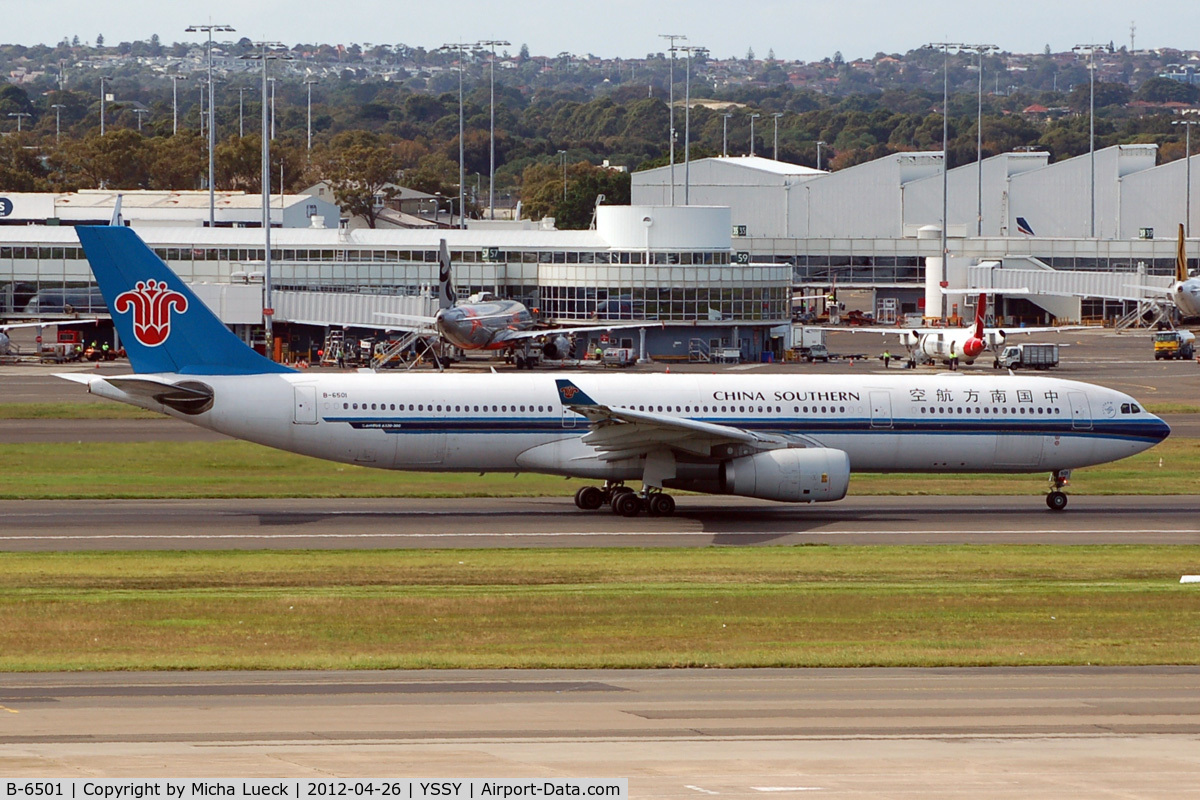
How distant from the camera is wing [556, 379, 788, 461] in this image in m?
37.6

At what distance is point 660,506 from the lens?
130 ft

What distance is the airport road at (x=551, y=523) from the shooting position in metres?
35.4

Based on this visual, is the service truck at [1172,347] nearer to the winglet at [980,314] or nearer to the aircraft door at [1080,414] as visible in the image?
the winglet at [980,314]

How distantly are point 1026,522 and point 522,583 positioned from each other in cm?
1504

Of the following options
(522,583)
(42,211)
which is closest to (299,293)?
(42,211)

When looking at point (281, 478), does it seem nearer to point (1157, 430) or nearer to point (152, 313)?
point (152, 313)

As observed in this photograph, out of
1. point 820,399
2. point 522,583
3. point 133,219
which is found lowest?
point 522,583

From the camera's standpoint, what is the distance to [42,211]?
13438cm

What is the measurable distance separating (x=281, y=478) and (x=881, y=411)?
16.6 meters

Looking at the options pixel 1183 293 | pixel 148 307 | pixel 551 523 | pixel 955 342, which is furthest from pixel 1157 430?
pixel 1183 293

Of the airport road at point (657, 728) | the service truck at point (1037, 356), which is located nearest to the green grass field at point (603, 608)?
the airport road at point (657, 728)

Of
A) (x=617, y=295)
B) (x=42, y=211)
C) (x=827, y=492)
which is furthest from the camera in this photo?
(x=42, y=211)

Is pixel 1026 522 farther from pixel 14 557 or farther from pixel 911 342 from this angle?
pixel 911 342

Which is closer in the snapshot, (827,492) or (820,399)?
(827,492)
